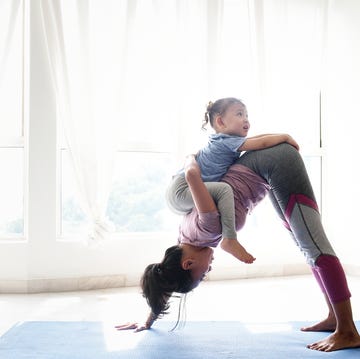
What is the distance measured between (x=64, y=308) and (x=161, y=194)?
3.95 ft

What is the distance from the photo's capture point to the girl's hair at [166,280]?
2.19m

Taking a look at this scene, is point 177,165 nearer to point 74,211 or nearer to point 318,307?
point 74,211

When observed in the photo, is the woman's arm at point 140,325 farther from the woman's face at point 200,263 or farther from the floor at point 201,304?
the woman's face at point 200,263

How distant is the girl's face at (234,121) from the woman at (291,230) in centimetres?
14

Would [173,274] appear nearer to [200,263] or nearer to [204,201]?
[200,263]

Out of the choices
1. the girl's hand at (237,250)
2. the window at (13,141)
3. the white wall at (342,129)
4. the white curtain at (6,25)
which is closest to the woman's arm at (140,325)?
the girl's hand at (237,250)

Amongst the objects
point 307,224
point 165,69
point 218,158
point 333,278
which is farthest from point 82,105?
point 333,278

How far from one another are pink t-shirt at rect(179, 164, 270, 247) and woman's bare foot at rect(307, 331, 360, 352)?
60cm

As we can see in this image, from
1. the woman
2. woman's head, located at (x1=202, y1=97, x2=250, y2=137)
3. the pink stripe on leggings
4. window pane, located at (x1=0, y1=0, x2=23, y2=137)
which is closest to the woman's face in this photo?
the woman

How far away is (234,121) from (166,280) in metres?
0.82

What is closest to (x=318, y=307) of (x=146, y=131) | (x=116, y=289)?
(x=116, y=289)

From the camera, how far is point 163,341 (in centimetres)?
218

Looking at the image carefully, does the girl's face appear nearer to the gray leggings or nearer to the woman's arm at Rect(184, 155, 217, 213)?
the gray leggings

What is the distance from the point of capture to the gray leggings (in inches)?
84.0
